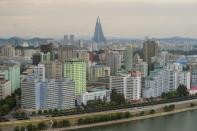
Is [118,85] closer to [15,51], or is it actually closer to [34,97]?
[34,97]

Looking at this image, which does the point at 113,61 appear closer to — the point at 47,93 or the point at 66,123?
the point at 47,93

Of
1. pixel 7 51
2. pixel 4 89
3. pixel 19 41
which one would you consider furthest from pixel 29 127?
pixel 19 41

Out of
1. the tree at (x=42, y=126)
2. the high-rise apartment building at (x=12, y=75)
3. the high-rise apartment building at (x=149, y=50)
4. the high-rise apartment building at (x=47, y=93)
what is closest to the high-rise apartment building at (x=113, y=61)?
the high-rise apartment building at (x=149, y=50)

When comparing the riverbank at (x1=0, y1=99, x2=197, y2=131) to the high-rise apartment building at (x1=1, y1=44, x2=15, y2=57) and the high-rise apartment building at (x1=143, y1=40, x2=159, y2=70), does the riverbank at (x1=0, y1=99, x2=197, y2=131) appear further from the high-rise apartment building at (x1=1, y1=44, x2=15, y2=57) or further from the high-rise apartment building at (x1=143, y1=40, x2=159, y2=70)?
the high-rise apartment building at (x1=1, y1=44, x2=15, y2=57)

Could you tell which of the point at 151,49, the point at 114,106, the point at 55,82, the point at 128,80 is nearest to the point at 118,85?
the point at 128,80

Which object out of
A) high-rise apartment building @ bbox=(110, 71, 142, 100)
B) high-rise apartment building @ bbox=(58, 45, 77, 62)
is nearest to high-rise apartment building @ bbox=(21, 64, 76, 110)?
high-rise apartment building @ bbox=(110, 71, 142, 100)

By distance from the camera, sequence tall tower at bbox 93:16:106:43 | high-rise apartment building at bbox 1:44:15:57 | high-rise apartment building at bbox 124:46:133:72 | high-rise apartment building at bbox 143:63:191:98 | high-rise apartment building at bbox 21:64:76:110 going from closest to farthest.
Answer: high-rise apartment building at bbox 21:64:76:110, high-rise apartment building at bbox 143:63:191:98, high-rise apartment building at bbox 124:46:133:72, high-rise apartment building at bbox 1:44:15:57, tall tower at bbox 93:16:106:43
